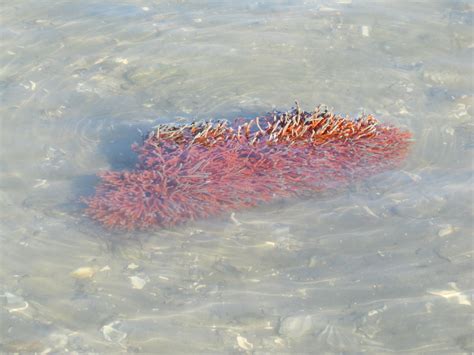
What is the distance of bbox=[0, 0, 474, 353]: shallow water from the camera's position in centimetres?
495

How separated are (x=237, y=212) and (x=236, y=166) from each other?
0.46 meters

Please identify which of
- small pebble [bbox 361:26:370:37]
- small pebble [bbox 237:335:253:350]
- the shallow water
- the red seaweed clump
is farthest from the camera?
small pebble [bbox 361:26:370:37]

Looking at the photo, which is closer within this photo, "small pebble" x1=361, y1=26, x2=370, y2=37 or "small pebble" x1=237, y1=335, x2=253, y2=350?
"small pebble" x1=237, y1=335, x2=253, y2=350

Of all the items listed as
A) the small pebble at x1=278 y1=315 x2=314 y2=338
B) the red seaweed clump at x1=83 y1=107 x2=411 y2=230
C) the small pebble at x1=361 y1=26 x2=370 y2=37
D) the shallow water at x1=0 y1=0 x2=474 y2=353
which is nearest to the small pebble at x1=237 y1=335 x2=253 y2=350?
the shallow water at x1=0 y1=0 x2=474 y2=353

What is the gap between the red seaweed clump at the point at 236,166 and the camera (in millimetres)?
5703

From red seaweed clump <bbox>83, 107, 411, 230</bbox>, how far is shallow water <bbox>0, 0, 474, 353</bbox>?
0.17 m

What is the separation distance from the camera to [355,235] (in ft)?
19.1

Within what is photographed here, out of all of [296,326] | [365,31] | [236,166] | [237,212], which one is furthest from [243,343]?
[365,31]

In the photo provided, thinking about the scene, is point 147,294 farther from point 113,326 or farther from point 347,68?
point 347,68

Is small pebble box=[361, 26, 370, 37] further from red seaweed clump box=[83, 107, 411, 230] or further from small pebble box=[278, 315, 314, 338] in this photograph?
small pebble box=[278, 315, 314, 338]

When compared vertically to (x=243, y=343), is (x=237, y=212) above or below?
above

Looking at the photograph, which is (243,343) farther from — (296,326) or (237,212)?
(237,212)

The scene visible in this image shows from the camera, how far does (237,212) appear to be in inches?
236

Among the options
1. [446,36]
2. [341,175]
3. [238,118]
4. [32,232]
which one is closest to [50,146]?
[32,232]
